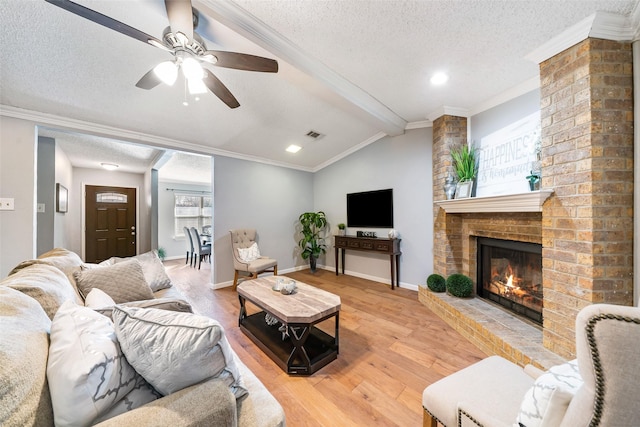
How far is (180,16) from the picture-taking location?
128 centimetres

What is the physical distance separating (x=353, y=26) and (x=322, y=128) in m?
1.85

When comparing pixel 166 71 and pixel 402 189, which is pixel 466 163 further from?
pixel 166 71

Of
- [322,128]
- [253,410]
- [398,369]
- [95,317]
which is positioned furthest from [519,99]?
[95,317]

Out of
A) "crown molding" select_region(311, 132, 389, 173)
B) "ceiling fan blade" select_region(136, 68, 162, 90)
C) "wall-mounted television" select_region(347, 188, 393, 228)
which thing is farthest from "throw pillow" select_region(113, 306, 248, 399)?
"crown molding" select_region(311, 132, 389, 173)

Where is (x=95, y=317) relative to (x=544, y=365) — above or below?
above

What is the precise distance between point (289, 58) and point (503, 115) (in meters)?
2.39

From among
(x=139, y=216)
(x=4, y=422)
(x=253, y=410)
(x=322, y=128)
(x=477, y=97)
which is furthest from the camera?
(x=139, y=216)

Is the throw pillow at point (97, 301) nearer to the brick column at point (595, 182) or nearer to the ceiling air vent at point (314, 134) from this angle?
the brick column at point (595, 182)

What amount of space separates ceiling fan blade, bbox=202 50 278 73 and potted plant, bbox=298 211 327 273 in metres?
3.28

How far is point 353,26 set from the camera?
169cm

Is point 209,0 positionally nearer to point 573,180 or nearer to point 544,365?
point 573,180

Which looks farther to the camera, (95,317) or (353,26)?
(353,26)

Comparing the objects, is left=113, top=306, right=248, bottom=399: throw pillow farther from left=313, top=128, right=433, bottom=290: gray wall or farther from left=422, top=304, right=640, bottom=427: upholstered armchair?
left=313, top=128, right=433, bottom=290: gray wall

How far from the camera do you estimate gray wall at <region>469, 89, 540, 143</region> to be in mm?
2213
